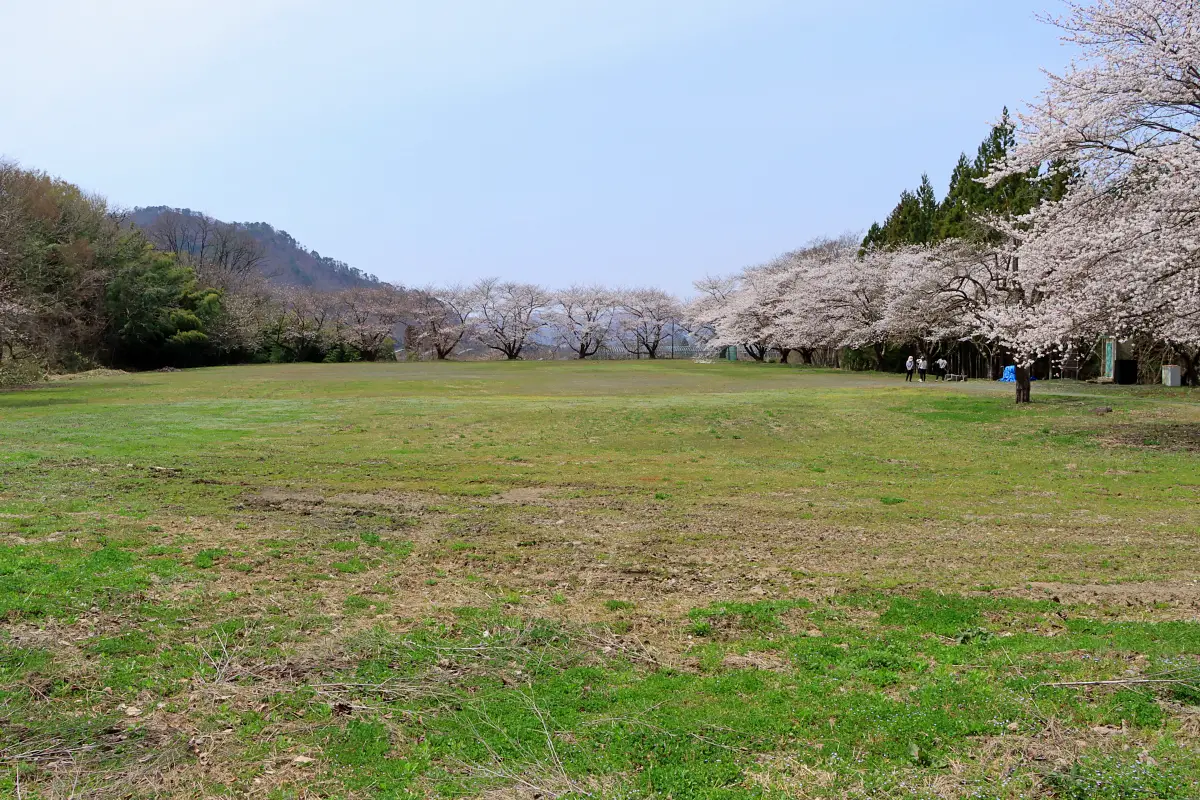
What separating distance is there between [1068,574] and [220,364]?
2529 inches

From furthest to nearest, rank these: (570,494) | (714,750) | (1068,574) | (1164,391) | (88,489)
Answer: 1. (1164,391)
2. (570,494)
3. (88,489)
4. (1068,574)
5. (714,750)

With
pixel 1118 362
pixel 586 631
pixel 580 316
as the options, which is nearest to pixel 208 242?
pixel 580 316

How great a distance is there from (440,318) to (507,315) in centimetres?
644

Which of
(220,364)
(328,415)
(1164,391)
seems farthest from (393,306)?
(1164,391)

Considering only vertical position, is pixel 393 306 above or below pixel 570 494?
above

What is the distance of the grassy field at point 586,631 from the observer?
4090 millimetres

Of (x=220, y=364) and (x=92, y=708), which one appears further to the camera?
(x=220, y=364)

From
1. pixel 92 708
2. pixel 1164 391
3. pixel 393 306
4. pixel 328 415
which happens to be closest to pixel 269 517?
pixel 92 708

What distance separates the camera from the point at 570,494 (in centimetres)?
1213

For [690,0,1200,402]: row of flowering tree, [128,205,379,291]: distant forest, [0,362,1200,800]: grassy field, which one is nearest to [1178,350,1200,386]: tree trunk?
[690,0,1200,402]: row of flowering tree

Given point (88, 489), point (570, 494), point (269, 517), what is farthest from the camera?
point (570, 494)

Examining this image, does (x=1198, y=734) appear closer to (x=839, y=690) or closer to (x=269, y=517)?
(x=839, y=690)

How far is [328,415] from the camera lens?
2228 cm

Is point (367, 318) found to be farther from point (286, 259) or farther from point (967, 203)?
point (286, 259)
